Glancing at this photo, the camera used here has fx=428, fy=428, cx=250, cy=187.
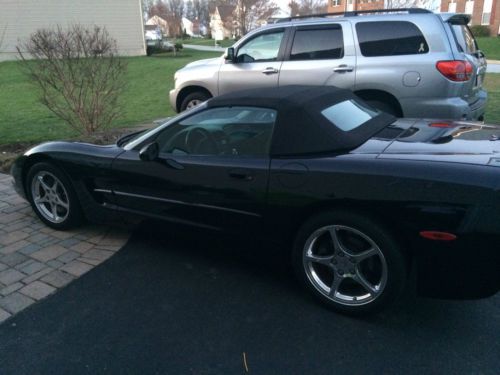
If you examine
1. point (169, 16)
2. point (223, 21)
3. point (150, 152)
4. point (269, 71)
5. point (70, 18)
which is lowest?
point (150, 152)

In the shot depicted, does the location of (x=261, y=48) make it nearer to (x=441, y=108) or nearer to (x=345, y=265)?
(x=441, y=108)

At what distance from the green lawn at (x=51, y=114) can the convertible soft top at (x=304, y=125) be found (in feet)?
18.5

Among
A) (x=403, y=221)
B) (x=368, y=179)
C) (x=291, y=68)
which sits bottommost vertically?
(x=403, y=221)

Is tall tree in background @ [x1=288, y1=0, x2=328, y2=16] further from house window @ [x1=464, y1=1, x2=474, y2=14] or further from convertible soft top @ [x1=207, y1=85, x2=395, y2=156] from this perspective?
convertible soft top @ [x1=207, y1=85, x2=395, y2=156]

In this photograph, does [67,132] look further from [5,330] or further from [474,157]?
[474,157]

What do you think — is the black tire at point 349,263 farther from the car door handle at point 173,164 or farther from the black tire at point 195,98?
the black tire at point 195,98

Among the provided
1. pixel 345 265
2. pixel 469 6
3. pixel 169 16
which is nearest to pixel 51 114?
pixel 345 265

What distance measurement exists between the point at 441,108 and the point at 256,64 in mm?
2764

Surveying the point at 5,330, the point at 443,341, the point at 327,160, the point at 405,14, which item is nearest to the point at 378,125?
the point at 327,160

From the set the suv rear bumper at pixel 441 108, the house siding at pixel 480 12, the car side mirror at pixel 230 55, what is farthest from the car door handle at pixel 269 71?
the house siding at pixel 480 12

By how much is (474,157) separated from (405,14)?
3.90m

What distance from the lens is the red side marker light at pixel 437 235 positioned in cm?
223

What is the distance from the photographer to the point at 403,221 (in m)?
2.33

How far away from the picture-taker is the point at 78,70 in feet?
21.2
